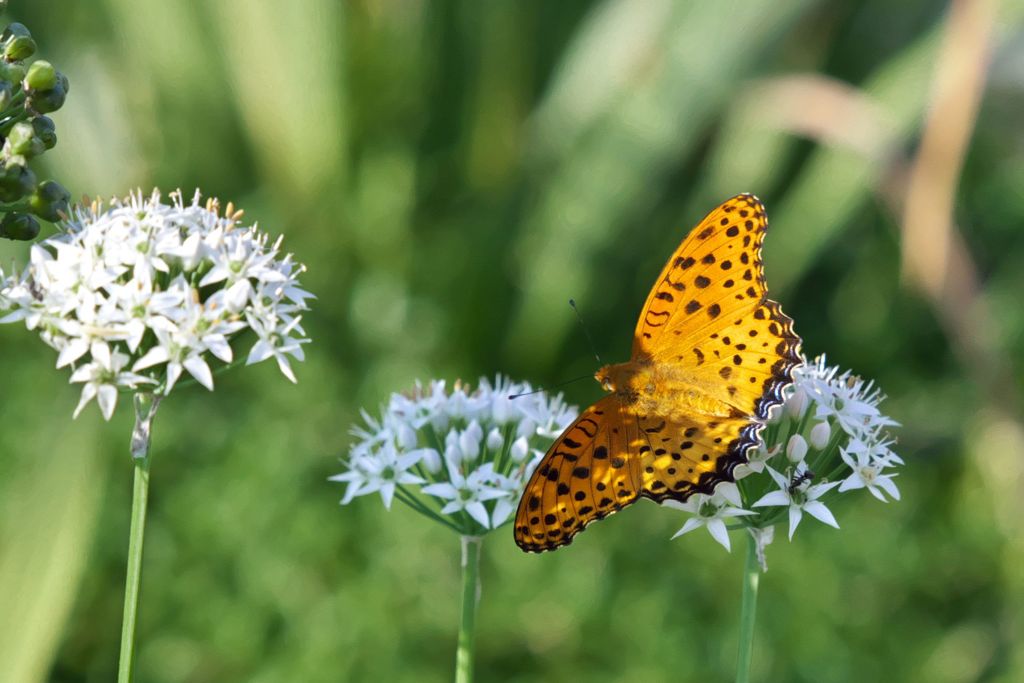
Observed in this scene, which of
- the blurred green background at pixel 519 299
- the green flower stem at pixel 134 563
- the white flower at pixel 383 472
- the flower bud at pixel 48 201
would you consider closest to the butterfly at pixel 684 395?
the white flower at pixel 383 472

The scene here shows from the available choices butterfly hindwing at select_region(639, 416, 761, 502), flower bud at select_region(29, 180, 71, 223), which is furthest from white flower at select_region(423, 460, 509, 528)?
flower bud at select_region(29, 180, 71, 223)

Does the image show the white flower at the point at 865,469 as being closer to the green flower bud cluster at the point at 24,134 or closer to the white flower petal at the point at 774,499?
the white flower petal at the point at 774,499

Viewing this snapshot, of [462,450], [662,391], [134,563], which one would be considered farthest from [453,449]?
[134,563]

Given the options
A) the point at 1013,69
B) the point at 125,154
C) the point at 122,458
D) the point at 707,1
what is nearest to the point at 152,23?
the point at 125,154

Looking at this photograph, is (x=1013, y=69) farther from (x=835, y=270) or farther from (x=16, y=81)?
(x=16, y=81)

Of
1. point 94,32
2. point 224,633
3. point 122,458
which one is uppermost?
point 94,32

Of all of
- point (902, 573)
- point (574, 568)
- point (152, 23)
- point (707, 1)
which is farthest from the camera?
point (152, 23)
